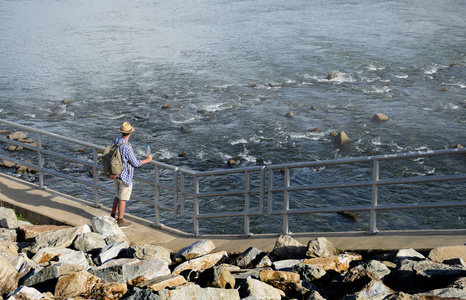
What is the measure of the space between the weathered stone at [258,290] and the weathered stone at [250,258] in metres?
0.90

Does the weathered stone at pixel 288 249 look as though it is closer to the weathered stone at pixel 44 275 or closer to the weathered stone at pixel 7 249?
the weathered stone at pixel 44 275

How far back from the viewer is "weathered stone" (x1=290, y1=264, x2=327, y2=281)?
547 cm

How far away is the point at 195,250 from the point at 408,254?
2.24 m

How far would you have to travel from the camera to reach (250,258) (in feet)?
20.3

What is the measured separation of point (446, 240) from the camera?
603 centimetres

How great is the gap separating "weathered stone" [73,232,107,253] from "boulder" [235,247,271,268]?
1717mm

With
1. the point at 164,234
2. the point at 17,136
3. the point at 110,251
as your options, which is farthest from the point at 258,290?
the point at 17,136

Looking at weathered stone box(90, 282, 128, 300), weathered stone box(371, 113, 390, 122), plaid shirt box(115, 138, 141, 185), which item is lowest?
weathered stone box(371, 113, 390, 122)

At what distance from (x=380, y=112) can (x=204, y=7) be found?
25139 mm

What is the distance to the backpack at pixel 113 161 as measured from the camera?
744 centimetres

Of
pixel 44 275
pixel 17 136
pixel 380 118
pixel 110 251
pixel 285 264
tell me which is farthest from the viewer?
pixel 380 118

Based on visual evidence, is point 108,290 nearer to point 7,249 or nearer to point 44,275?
point 44,275

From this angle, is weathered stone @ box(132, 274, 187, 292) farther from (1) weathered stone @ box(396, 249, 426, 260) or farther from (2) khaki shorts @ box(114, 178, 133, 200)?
(2) khaki shorts @ box(114, 178, 133, 200)

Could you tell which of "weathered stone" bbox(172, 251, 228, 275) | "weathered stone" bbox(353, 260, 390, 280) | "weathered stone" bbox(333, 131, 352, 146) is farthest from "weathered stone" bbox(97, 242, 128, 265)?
"weathered stone" bbox(333, 131, 352, 146)
